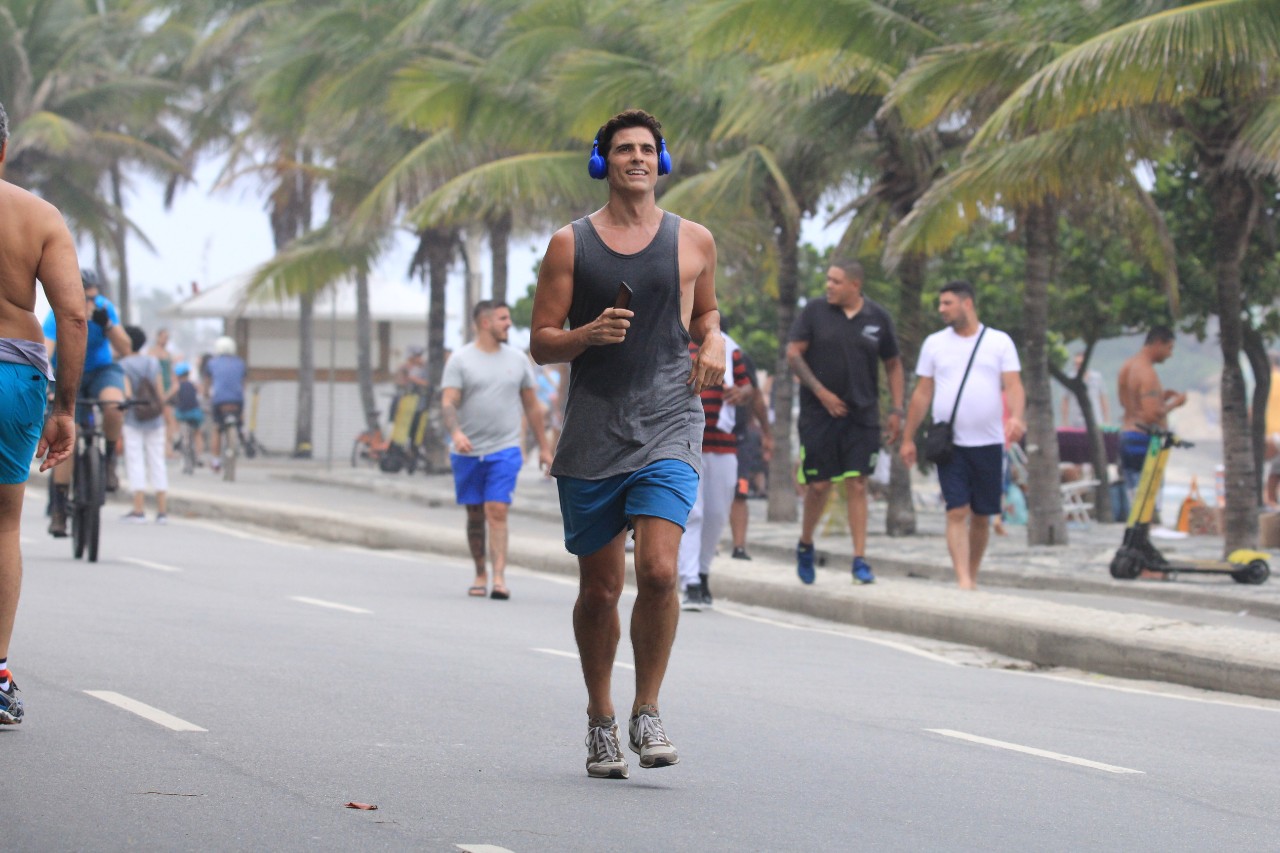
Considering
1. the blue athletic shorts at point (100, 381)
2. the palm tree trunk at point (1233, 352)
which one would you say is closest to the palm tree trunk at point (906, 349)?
the palm tree trunk at point (1233, 352)

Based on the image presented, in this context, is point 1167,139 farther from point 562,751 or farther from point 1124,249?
point 562,751

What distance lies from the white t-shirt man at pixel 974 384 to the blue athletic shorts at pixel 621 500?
253 inches

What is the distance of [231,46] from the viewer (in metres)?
38.3

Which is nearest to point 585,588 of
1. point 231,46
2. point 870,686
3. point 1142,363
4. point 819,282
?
point 870,686

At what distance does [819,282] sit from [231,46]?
13106 mm

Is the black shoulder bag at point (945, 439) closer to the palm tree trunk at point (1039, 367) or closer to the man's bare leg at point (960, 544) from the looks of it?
the man's bare leg at point (960, 544)

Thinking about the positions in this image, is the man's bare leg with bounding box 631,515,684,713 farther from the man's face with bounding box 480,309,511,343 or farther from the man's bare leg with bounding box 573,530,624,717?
the man's face with bounding box 480,309,511,343

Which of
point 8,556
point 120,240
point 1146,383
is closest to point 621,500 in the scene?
point 8,556

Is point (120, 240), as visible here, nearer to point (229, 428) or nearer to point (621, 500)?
point (229, 428)

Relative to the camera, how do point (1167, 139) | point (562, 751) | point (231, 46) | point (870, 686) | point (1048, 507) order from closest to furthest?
1. point (562, 751)
2. point (870, 686)
3. point (1167, 139)
4. point (1048, 507)
5. point (231, 46)

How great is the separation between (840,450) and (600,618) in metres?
6.35

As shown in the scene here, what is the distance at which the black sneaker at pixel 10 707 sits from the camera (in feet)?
21.6

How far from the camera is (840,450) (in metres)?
12.4

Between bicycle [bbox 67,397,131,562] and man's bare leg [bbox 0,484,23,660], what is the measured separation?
6907mm
